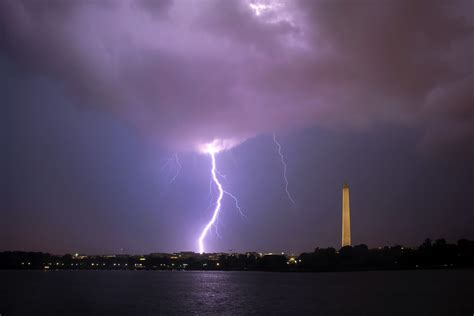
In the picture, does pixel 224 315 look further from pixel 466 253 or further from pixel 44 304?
pixel 466 253

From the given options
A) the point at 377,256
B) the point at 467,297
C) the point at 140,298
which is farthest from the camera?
the point at 377,256

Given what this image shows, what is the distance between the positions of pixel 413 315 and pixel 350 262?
116 metres

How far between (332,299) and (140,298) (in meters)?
24.8

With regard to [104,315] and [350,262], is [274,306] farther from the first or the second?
[350,262]

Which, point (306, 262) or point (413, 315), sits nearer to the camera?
point (413, 315)

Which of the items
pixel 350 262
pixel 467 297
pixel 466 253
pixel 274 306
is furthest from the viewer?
pixel 466 253

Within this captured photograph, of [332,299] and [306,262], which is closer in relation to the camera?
[332,299]

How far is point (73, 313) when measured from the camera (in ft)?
165

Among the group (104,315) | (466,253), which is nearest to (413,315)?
(104,315)

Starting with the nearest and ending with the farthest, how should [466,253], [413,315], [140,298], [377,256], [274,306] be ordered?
[413,315]
[274,306]
[140,298]
[377,256]
[466,253]

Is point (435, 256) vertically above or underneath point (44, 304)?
above

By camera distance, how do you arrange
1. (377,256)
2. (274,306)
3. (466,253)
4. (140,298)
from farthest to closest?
(466,253), (377,256), (140,298), (274,306)

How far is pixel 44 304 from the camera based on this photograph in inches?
2339

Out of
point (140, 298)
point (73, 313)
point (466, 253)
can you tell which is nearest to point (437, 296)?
point (140, 298)
